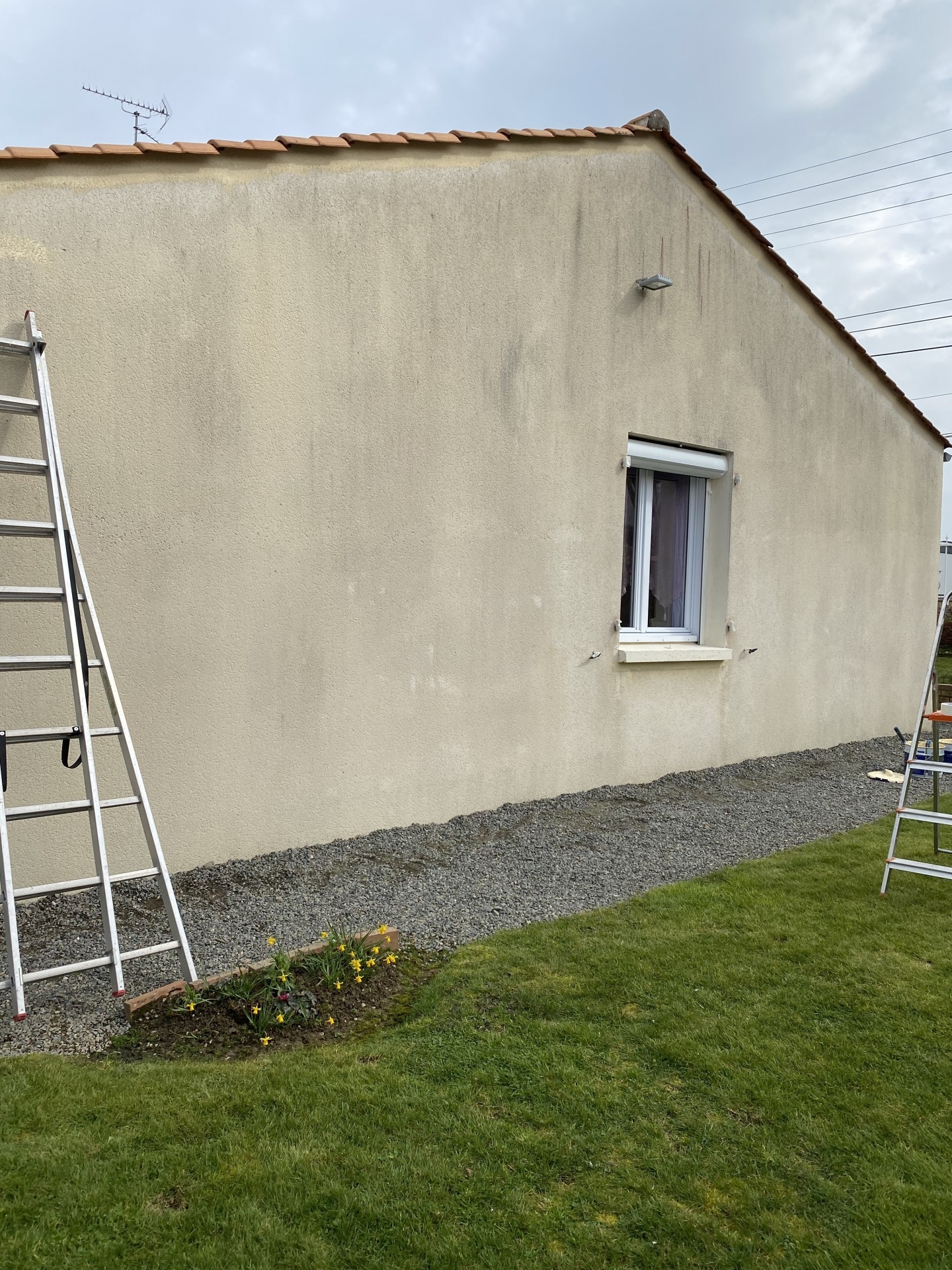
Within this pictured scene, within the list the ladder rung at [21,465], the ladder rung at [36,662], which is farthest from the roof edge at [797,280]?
the ladder rung at [36,662]

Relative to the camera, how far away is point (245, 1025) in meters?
3.20

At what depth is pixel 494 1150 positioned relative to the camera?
2.50 m

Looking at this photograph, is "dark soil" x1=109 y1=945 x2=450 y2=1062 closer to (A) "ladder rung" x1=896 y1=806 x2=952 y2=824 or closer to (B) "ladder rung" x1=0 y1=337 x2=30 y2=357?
(A) "ladder rung" x1=896 y1=806 x2=952 y2=824

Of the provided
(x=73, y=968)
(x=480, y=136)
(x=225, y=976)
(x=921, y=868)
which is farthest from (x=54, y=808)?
(x=480, y=136)

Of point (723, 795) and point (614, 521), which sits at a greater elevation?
point (614, 521)

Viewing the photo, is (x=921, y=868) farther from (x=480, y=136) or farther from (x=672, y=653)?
(x=480, y=136)

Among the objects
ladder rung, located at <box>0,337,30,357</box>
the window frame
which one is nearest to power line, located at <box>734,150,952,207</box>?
the window frame

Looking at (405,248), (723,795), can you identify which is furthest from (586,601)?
(405,248)

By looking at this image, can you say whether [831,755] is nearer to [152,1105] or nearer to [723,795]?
[723,795]

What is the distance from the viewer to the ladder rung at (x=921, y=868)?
4.41 m

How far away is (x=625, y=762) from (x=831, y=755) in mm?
3026

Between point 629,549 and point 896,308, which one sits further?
point 896,308

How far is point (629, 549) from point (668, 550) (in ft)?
2.13

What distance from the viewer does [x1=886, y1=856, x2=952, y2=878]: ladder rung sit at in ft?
14.5
